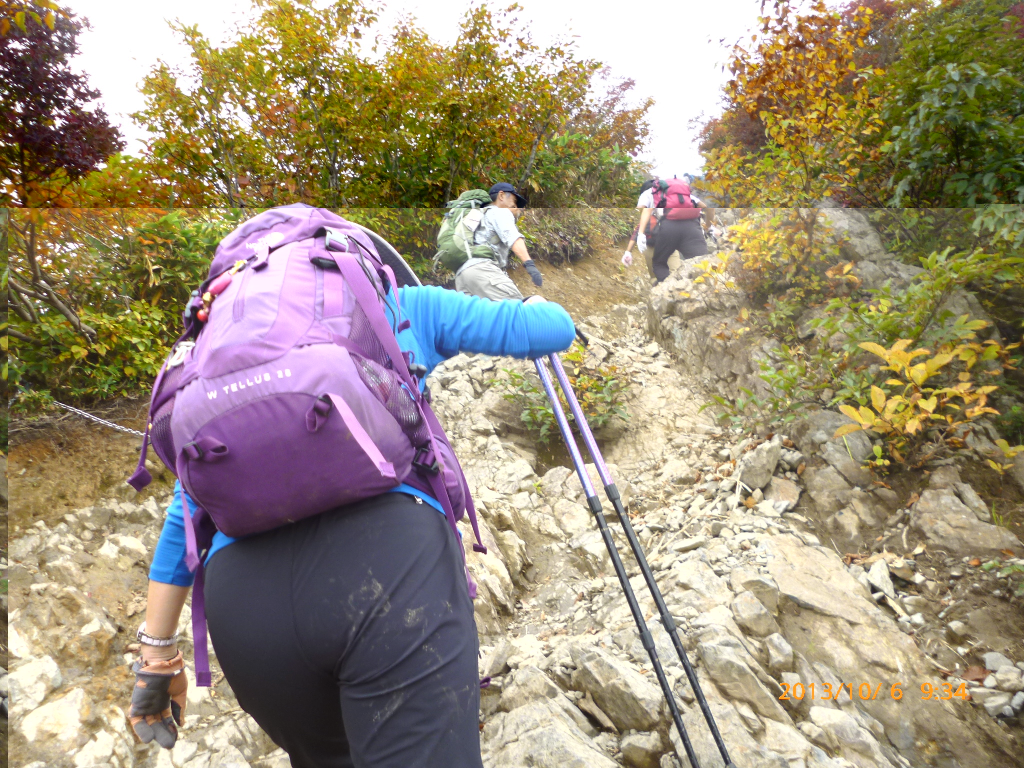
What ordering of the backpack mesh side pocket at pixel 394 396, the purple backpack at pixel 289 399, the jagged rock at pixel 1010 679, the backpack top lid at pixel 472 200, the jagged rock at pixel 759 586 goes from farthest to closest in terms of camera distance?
→ the backpack top lid at pixel 472 200, the jagged rock at pixel 759 586, the jagged rock at pixel 1010 679, the backpack mesh side pocket at pixel 394 396, the purple backpack at pixel 289 399

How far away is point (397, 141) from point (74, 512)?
8.50 ft

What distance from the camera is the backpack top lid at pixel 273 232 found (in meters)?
1.29

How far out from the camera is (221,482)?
99 cm

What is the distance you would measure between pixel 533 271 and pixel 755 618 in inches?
113

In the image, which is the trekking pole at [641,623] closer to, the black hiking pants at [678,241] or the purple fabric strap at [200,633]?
the purple fabric strap at [200,633]

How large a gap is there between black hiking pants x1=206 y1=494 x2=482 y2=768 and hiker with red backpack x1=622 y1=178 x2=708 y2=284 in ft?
11.4

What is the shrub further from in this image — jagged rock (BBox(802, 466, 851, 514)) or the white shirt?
jagged rock (BBox(802, 466, 851, 514))

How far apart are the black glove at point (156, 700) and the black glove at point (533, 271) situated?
3343 millimetres

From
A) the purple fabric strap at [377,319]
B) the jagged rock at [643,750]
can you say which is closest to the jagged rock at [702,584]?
the jagged rock at [643,750]

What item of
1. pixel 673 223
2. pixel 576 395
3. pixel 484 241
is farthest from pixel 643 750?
pixel 673 223

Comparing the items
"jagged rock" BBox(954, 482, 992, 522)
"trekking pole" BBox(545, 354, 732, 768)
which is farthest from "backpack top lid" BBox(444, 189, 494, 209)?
"jagged rock" BBox(954, 482, 992, 522)

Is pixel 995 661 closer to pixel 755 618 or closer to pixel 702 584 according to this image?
pixel 755 618

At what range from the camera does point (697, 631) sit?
91.0 inches
